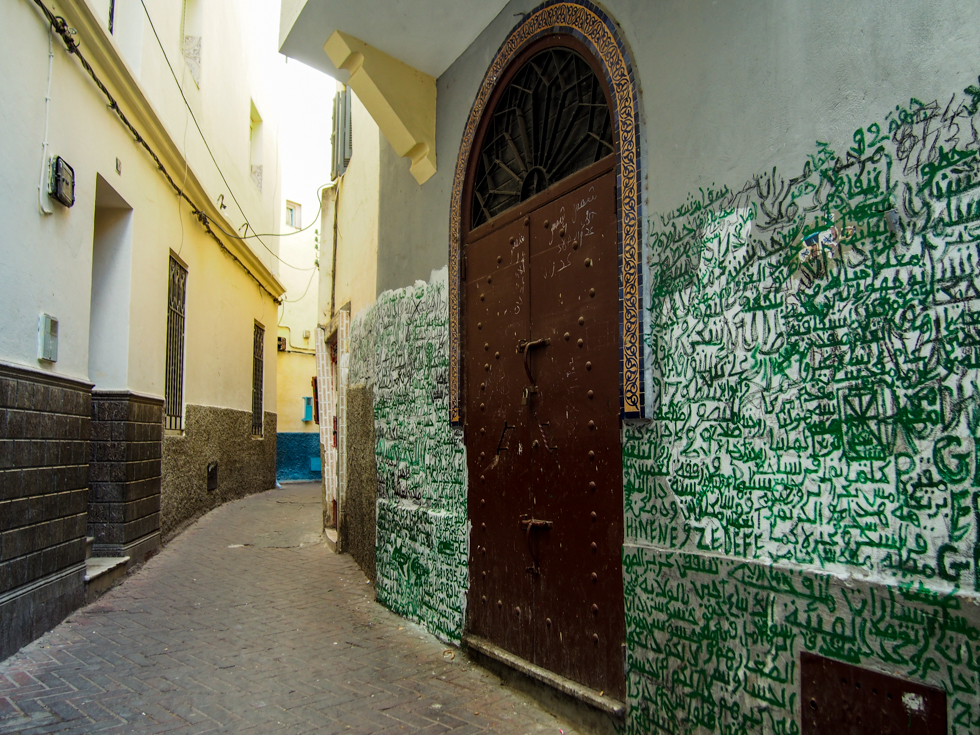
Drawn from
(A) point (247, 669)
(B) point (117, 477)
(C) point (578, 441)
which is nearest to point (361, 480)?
(B) point (117, 477)

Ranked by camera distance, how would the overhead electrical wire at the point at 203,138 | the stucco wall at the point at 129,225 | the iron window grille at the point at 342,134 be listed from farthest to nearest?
the iron window grille at the point at 342,134, the overhead electrical wire at the point at 203,138, the stucco wall at the point at 129,225

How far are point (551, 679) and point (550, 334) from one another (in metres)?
1.91

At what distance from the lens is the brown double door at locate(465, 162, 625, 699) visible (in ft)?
11.5

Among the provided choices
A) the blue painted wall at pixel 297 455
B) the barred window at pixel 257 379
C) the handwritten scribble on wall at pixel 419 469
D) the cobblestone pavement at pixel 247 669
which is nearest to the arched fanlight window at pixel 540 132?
the handwritten scribble on wall at pixel 419 469

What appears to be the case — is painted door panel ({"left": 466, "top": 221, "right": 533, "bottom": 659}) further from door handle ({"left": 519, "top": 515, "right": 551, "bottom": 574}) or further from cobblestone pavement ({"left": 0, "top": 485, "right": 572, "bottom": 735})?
cobblestone pavement ({"left": 0, "top": 485, "right": 572, "bottom": 735})

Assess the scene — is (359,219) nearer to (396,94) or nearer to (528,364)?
(396,94)

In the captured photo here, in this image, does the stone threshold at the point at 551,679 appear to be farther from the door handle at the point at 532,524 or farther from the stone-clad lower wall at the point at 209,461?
the stone-clad lower wall at the point at 209,461

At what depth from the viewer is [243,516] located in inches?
426

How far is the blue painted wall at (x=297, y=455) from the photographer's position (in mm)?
19062

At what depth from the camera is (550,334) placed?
3.99 m

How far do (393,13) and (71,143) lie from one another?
3.02 m

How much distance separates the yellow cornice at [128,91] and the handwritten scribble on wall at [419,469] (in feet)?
11.1

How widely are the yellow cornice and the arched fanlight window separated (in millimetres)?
3774

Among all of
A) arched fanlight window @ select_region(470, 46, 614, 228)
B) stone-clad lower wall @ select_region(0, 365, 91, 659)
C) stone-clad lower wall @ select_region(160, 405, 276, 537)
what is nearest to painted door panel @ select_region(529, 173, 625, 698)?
arched fanlight window @ select_region(470, 46, 614, 228)
